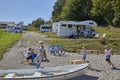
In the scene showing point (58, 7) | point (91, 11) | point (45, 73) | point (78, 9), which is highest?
point (58, 7)

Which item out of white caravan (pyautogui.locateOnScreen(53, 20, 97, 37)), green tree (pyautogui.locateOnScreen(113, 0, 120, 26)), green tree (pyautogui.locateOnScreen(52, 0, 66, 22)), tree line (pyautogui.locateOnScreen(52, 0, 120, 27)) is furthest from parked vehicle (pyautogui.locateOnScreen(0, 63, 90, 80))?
green tree (pyautogui.locateOnScreen(52, 0, 66, 22))

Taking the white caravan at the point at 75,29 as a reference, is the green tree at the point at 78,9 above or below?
above

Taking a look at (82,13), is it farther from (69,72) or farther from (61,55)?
(69,72)

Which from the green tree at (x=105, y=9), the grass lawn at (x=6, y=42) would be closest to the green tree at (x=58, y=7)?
the green tree at (x=105, y=9)

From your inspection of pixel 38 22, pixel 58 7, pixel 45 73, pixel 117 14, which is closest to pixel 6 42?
pixel 117 14

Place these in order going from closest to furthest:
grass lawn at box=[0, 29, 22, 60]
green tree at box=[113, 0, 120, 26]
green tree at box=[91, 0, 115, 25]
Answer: grass lawn at box=[0, 29, 22, 60], green tree at box=[113, 0, 120, 26], green tree at box=[91, 0, 115, 25]

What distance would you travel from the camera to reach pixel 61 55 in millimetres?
30672

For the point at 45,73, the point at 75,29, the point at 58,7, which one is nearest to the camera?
the point at 45,73

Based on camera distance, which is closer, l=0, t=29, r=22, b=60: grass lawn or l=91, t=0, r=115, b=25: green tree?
l=0, t=29, r=22, b=60: grass lawn

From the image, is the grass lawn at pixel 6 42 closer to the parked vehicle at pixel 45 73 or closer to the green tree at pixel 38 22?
the parked vehicle at pixel 45 73

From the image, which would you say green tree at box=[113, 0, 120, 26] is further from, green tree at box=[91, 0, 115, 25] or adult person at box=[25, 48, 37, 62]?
adult person at box=[25, 48, 37, 62]

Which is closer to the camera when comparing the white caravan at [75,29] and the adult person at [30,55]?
the adult person at [30,55]

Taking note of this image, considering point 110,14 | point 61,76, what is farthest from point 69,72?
point 110,14

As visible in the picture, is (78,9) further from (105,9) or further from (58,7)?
(58,7)
